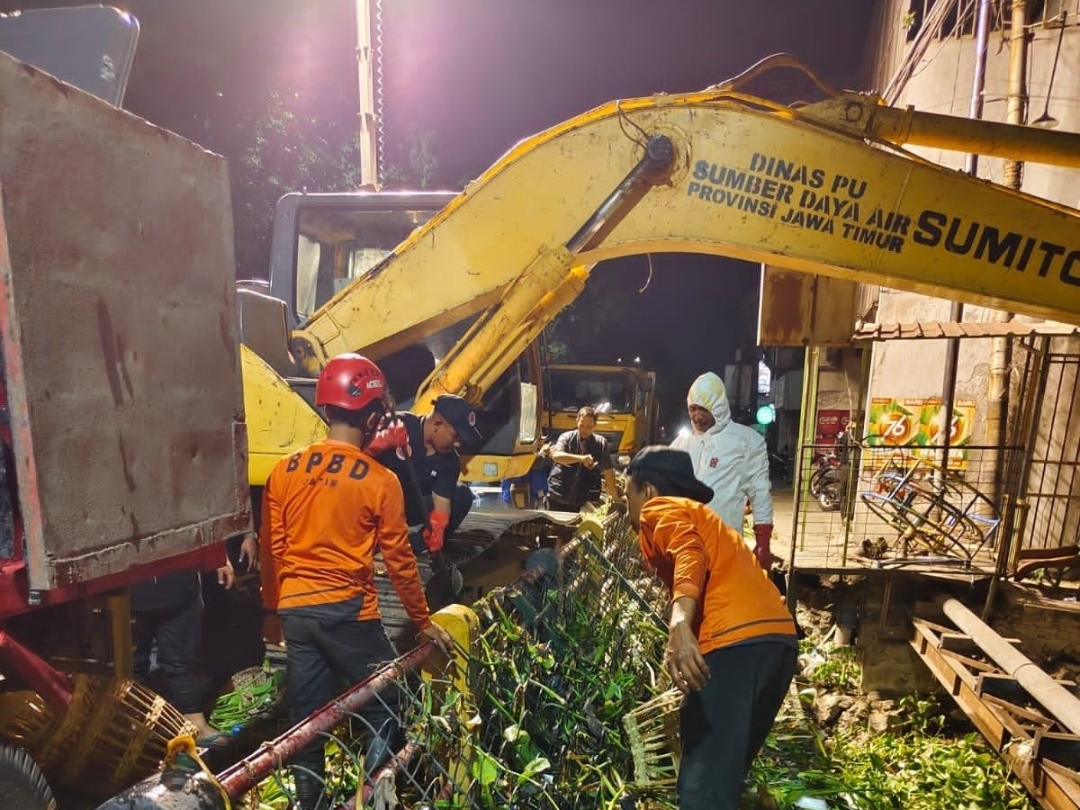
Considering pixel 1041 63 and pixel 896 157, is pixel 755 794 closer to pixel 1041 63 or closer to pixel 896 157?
pixel 896 157

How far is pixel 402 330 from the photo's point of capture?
4242mm

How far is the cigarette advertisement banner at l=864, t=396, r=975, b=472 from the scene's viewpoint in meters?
8.79

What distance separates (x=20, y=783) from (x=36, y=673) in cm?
39

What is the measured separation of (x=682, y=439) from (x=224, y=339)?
355 centimetres

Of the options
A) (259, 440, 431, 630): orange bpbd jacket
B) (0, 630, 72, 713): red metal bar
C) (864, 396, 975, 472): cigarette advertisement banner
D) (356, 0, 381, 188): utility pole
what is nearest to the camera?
(0, 630, 72, 713): red metal bar

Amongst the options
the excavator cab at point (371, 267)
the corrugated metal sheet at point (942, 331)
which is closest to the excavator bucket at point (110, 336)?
the excavator cab at point (371, 267)

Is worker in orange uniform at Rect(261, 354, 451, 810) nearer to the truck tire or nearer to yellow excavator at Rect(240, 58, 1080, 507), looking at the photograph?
the truck tire

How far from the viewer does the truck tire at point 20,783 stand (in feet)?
6.51

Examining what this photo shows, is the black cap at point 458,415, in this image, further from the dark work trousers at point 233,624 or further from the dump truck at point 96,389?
the dark work trousers at point 233,624

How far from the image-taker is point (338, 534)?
9.03ft

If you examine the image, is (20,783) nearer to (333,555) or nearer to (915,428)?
(333,555)

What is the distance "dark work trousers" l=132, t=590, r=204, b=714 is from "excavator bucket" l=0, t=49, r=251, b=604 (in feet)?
5.09

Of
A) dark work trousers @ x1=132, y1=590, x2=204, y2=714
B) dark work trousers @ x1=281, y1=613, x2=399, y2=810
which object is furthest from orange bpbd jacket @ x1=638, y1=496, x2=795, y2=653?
dark work trousers @ x1=132, y1=590, x2=204, y2=714

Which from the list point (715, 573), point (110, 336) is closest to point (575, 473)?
point (715, 573)
